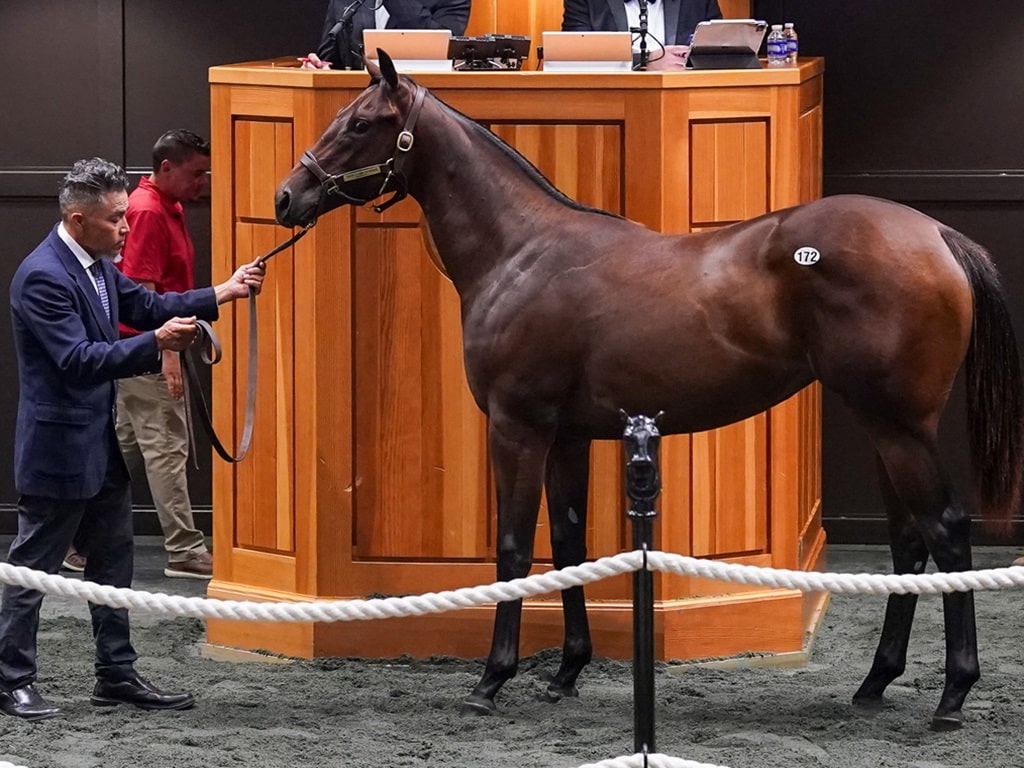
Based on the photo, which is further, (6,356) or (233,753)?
(6,356)

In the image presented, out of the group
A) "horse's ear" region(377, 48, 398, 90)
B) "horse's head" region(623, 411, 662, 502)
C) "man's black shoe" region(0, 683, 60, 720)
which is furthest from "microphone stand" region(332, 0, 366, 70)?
"horse's head" region(623, 411, 662, 502)

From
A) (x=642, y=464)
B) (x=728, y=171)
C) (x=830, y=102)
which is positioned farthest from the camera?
(x=830, y=102)

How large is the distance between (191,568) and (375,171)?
2.59 meters

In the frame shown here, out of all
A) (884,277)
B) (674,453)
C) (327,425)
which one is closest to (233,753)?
(327,425)

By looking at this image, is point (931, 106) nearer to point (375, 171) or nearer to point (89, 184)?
point (375, 171)

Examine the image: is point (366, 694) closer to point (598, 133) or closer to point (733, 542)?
point (733, 542)

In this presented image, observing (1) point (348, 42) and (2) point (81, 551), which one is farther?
(1) point (348, 42)

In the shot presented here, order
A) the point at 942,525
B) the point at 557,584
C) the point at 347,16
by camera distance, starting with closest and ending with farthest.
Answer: the point at 557,584 < the point at 942,525 < the point at 347,16

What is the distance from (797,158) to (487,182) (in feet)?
3.76

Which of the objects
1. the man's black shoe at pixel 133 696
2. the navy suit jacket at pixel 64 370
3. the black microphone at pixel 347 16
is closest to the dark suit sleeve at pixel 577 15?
the black microphone at pixel 347 16

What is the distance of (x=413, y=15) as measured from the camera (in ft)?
21.4

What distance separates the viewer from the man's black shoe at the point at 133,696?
5.27m

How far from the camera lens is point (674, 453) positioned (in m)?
5.72

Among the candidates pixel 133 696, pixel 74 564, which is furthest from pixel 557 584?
pixel 74 564
